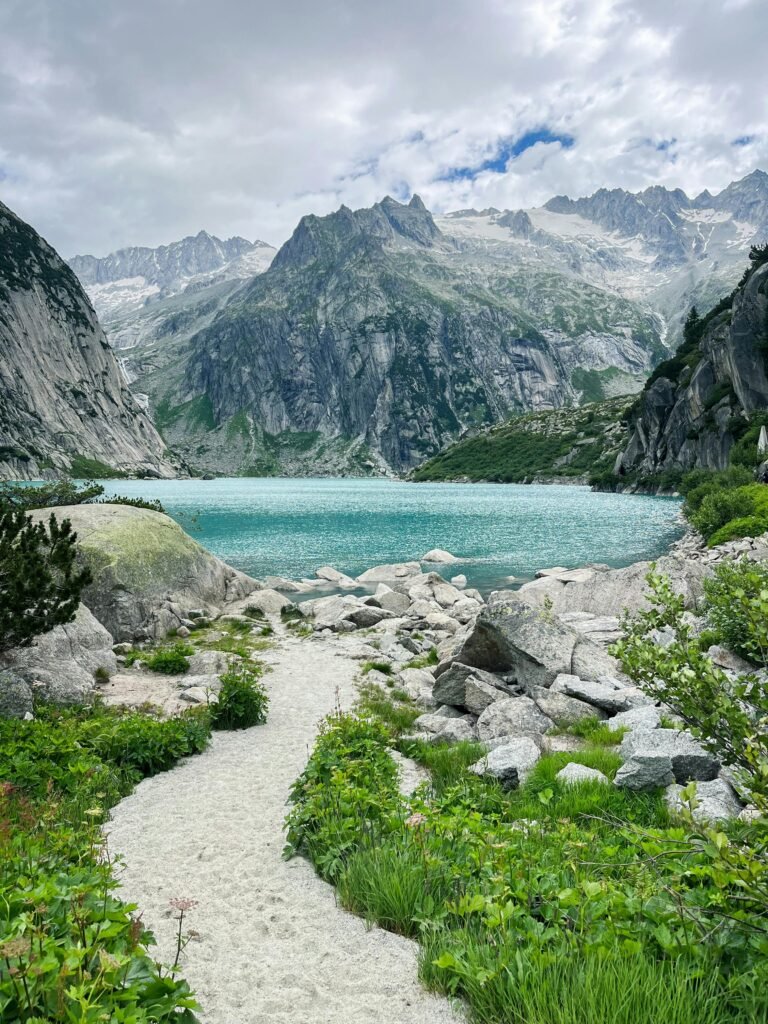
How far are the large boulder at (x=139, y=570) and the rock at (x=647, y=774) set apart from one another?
18.9 meters

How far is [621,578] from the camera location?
89.9ft

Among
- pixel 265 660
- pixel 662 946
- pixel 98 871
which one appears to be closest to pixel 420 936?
pixel 662 946

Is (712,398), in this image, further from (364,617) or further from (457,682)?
(457,682)

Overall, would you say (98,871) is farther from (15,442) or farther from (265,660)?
(15,442)

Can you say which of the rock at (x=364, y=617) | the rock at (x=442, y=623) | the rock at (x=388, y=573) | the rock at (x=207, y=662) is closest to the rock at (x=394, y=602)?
the rock at (x=364, y=617)

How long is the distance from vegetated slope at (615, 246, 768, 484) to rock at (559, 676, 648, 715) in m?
70.5

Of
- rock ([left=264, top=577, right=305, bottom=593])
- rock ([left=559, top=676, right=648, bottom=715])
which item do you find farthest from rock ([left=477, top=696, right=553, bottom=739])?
rock ([left=264, top=577, right=305, bottom=593])

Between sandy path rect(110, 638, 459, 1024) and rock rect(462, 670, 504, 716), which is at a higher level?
sandy path rect(110, 638, 459, 1024)

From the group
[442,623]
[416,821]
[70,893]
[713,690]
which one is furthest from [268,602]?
[713,690]

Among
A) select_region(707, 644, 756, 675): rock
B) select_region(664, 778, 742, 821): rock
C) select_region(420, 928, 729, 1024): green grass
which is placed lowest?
select_region(707, 644, 756, 675): rock

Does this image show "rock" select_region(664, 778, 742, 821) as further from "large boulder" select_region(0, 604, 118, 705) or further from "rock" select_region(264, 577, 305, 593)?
"rock" select_region(264, 577, 305, 593)

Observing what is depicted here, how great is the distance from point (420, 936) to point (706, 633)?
44.7ft

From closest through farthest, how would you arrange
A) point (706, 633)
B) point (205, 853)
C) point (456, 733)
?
1. point (205, 853)
2. point (456, 733)
3. point (706, 633)

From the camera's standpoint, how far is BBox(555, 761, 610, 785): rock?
893cm
